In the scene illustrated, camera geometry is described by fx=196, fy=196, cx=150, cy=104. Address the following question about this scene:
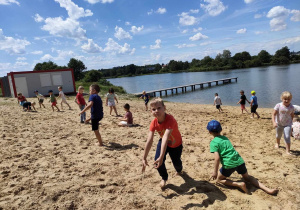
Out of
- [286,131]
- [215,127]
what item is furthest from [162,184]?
[286,131]

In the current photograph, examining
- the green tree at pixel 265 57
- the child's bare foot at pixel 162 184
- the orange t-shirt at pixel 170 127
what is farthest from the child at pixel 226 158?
the green tree at pixel 265 57

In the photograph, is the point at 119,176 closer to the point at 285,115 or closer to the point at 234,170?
the point at 234,170

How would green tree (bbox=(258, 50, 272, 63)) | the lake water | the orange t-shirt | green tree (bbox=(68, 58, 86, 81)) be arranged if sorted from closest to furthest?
the orange t-shirt → the lake water → green tree (bbox=(68, 58, 86, 81)) → green tree (bbox=(258, 50, 272, 63))

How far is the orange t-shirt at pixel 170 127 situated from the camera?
315 cm

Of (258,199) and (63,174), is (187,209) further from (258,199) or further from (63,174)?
(63,174)

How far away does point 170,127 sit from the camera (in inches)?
123

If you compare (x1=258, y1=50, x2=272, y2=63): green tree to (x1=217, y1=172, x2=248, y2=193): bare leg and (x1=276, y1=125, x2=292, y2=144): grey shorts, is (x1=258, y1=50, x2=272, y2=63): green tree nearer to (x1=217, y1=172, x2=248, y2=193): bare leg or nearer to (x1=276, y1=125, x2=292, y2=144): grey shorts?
(x1=276, y1=125, x2=292, y2=144): grey shorts

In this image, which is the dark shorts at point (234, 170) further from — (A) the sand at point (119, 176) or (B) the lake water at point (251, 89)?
(B) the lake water at point (251, 89)

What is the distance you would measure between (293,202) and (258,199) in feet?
1.69

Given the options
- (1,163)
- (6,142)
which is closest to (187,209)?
(1,163)

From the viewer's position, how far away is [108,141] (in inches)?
237

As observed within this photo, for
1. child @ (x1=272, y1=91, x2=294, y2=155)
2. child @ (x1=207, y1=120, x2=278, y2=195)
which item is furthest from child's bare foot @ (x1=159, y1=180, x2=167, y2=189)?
child @ (x1=272, y1=91, x2=294, y2=155)

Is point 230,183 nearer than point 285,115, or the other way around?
point 230,183

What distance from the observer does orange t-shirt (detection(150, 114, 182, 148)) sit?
3.15 metres
